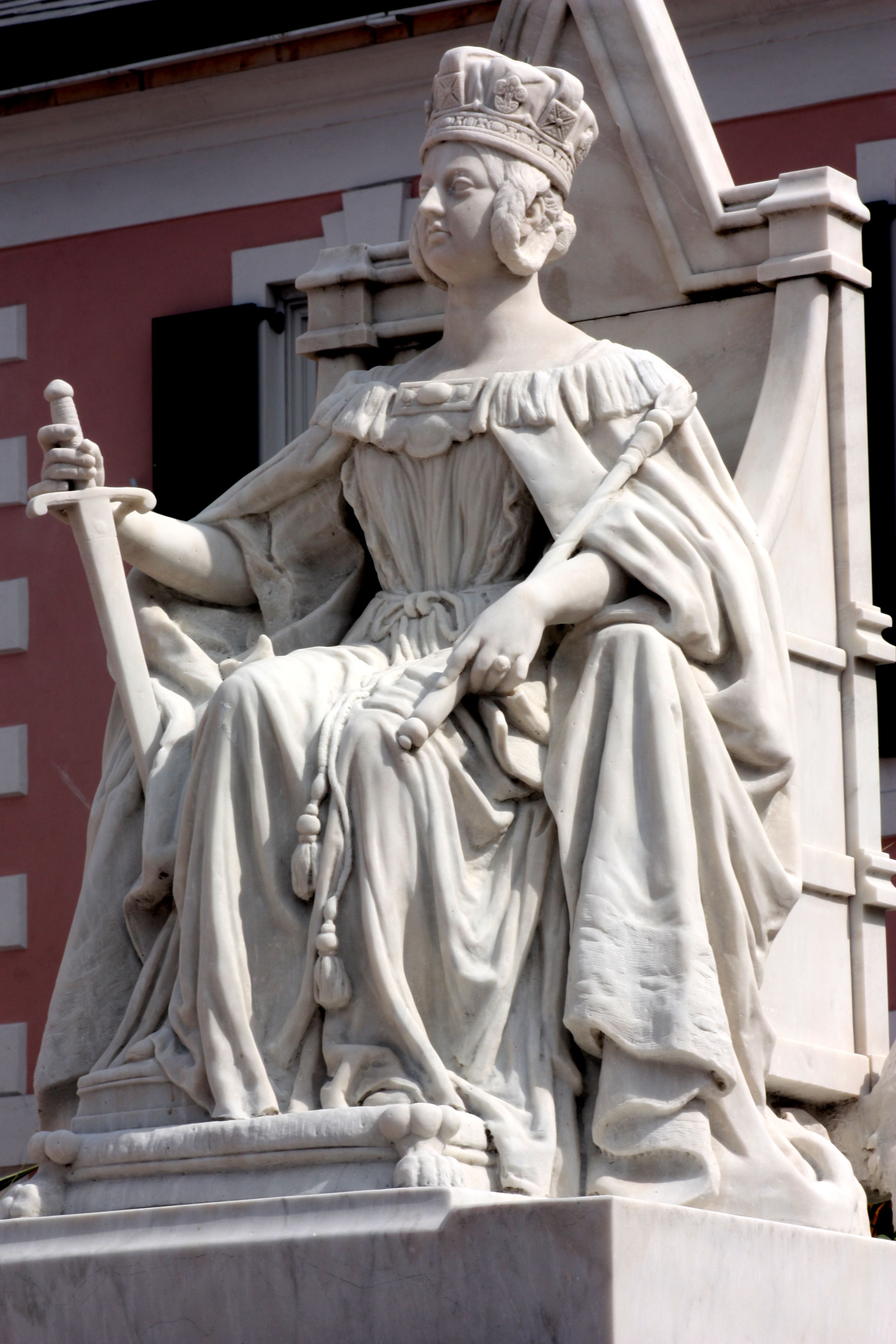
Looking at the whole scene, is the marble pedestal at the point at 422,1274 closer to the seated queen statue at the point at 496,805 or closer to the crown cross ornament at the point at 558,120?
the seated queen statue at the point at 496,805


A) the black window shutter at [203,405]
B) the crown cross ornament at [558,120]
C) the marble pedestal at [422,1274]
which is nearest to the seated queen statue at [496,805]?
the crown cross ornament at [558,120]

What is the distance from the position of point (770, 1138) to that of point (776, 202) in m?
2.05

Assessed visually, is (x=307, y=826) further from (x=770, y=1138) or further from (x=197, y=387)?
(x=197, y=387)

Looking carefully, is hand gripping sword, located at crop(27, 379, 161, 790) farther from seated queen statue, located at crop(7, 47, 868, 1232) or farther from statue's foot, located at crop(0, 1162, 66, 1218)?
statue's foot, located at crop(0, 1162, 66, 1218)

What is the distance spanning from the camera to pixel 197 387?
9453 millimetres

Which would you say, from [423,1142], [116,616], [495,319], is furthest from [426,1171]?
[495,319]

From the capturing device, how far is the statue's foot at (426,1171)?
4.67 meters

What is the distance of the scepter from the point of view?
16.7 feet

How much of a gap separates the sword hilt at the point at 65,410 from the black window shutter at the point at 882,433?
120 inches

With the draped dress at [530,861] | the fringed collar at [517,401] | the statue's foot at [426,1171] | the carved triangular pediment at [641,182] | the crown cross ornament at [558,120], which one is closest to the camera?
the statue's foot at [426,1171]

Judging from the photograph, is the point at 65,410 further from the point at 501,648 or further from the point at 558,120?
the point at 558,120

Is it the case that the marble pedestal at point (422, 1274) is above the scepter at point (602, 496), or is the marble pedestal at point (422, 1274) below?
below

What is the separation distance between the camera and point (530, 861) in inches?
201

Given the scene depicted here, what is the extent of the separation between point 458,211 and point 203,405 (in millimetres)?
3889
